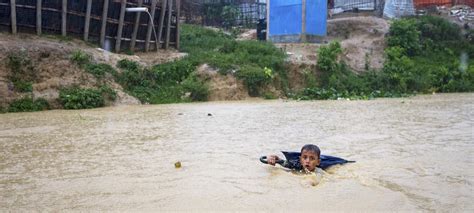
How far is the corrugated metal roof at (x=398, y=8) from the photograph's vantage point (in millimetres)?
25402

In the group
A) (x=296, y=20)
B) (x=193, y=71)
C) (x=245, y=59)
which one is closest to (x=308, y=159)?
(x=193, y=71)

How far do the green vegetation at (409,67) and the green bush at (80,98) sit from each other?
6.56 metres

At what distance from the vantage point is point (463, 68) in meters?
20.0

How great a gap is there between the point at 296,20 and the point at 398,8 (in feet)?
23.8

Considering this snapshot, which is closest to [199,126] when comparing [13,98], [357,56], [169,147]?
[169,147]

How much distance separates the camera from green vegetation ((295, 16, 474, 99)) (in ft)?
58.4

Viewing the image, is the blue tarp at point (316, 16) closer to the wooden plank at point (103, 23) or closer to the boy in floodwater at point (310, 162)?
the wooden plank at point (103, 23)

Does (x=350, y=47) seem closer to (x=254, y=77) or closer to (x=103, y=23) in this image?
(x=254, y=77)

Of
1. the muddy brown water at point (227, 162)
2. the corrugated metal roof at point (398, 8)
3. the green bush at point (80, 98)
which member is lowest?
the muddy brown water at point (227, 162)

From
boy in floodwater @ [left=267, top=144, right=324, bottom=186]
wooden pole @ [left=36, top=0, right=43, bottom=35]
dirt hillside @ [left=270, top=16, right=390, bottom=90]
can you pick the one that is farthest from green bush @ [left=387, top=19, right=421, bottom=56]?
boy in floodwater @ [left=267, top=144, right=324, bottom=186]

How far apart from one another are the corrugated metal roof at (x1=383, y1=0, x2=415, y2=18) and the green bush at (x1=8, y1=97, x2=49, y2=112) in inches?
734

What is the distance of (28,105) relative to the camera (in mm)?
12273

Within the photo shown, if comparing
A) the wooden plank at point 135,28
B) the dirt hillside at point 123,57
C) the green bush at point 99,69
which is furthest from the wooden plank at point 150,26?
the green bush at point 99,69

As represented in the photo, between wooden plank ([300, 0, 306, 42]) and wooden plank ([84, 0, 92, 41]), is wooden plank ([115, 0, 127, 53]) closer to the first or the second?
wooden plank ([84, 0, 92, 41])
